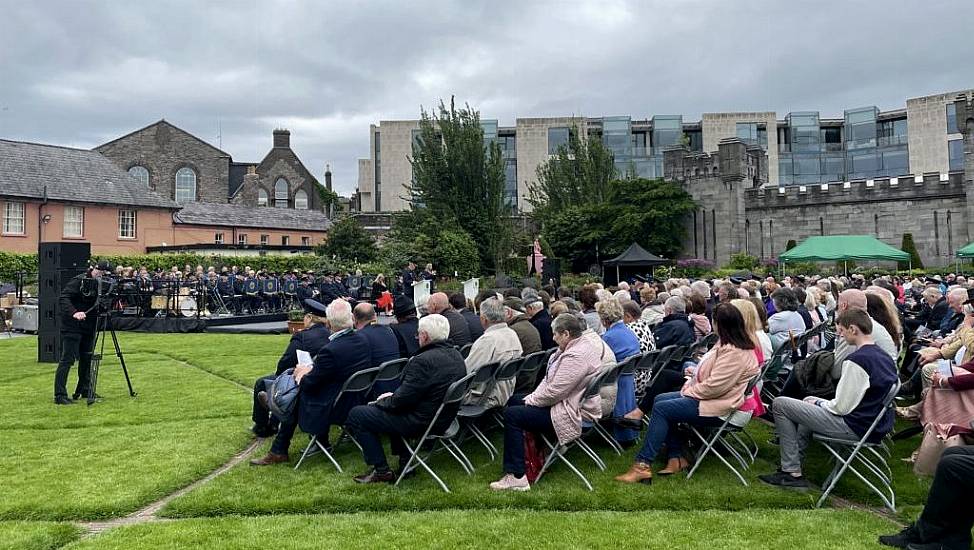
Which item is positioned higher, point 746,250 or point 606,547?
point 746,250

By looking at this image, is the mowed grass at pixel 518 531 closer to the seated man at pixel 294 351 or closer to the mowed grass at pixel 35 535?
the mowed grass at pixel 35 535

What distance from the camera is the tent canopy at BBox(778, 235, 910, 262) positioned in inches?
893

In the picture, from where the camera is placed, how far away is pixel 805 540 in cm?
459

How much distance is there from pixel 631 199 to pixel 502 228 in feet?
24.8

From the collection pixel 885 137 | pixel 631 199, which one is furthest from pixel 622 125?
pixel 631 199

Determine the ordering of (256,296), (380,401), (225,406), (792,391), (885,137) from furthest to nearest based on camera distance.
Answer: (885,137) < (256,296) < (225,406) < (792,391) < (380,401)

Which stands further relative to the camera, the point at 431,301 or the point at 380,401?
the point at 431,301

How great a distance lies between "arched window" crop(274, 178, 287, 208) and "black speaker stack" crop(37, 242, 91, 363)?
166ft

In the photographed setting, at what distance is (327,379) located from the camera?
6.26 meters

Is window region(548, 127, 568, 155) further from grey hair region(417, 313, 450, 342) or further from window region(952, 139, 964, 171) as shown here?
grey hair region(417, 313, 450, 342)

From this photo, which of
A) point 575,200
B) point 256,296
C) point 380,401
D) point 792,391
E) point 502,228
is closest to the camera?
point 380,401

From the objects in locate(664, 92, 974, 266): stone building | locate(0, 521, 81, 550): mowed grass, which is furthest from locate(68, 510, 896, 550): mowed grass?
locate(664, 92, 974, 266): stone building

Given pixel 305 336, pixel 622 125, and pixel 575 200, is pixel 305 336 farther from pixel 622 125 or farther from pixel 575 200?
pixel 622 125

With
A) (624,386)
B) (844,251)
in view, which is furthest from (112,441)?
(844,251)
